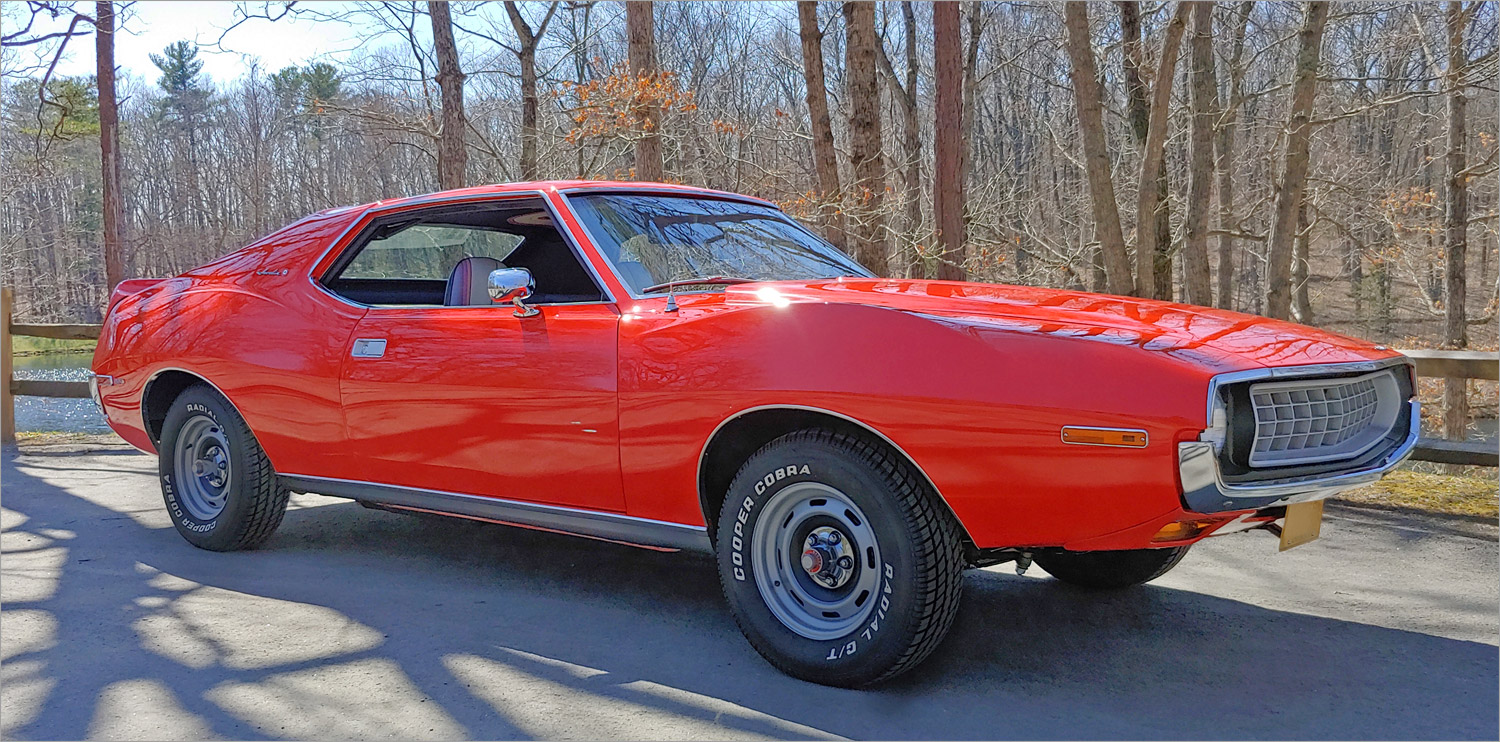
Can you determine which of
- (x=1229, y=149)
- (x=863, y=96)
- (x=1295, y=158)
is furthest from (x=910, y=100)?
(x=863, y=96)

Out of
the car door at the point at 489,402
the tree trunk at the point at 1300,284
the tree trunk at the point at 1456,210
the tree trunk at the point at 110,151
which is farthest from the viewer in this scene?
the tree trunk at the point at 1300,284

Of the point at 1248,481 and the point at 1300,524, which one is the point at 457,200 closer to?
the point at 1248,481

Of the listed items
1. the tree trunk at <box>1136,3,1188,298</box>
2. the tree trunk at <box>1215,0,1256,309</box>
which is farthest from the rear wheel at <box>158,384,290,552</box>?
the tree trunk at <box>1215,0,1256,309</box>

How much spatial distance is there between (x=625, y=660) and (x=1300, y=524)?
204cm

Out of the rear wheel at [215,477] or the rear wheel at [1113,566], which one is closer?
the rear wheel at [1113,566]

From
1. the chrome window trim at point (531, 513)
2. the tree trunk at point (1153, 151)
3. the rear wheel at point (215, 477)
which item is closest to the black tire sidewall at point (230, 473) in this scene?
the rear wheel at point (215, 477)

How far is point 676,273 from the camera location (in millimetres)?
3906

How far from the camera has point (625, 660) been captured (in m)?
3.42

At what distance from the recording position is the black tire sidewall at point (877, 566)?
2975 millimetres

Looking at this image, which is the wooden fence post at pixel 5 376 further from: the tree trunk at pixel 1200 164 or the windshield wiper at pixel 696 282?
the tree trunk at pixel 1200 164

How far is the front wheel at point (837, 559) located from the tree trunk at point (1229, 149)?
501 inches

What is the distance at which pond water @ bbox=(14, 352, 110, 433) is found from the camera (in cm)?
1595

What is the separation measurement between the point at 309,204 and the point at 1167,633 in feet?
120

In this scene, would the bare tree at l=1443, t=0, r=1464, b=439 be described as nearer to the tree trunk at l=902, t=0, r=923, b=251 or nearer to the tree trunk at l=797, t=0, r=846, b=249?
the tree trunk at l=902, t=0, r=923, b=251
